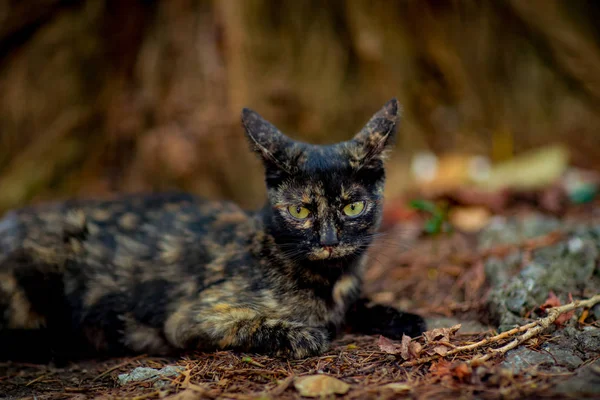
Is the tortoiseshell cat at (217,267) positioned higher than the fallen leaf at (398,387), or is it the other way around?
the tortoiseshell cat at (217,267)

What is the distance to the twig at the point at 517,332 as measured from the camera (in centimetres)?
266

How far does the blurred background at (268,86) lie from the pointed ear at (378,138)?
9.01 feet

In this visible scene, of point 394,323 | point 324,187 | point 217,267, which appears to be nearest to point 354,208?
point 324,187

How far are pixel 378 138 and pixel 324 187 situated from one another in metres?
0.50

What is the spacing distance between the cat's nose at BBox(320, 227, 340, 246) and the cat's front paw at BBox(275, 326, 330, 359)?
555 millimetres

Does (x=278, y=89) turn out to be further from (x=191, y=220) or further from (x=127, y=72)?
(x=191, y=220)

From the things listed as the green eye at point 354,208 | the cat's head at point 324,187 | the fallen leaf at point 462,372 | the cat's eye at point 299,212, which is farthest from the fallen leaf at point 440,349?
the cat's eye at point 299,212

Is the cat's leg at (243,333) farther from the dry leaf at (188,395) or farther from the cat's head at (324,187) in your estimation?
the dry leaf at (188,395)

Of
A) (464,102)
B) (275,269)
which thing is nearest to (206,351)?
(275,269)

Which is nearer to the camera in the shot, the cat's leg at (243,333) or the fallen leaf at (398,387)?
A: the fallen leaf at (398,387)

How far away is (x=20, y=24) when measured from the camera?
565 cm

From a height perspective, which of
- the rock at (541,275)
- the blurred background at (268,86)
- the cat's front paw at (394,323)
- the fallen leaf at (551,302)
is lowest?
the cat's front paw at (394,323)

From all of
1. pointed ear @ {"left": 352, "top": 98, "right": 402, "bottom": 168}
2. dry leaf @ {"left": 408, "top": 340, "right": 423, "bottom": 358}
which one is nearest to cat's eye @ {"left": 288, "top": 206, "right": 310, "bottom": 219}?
pointed ear @ {"left": 352, "top": 98, "right": 402, "bottom": 168}

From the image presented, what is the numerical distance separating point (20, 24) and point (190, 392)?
16.5 ft
